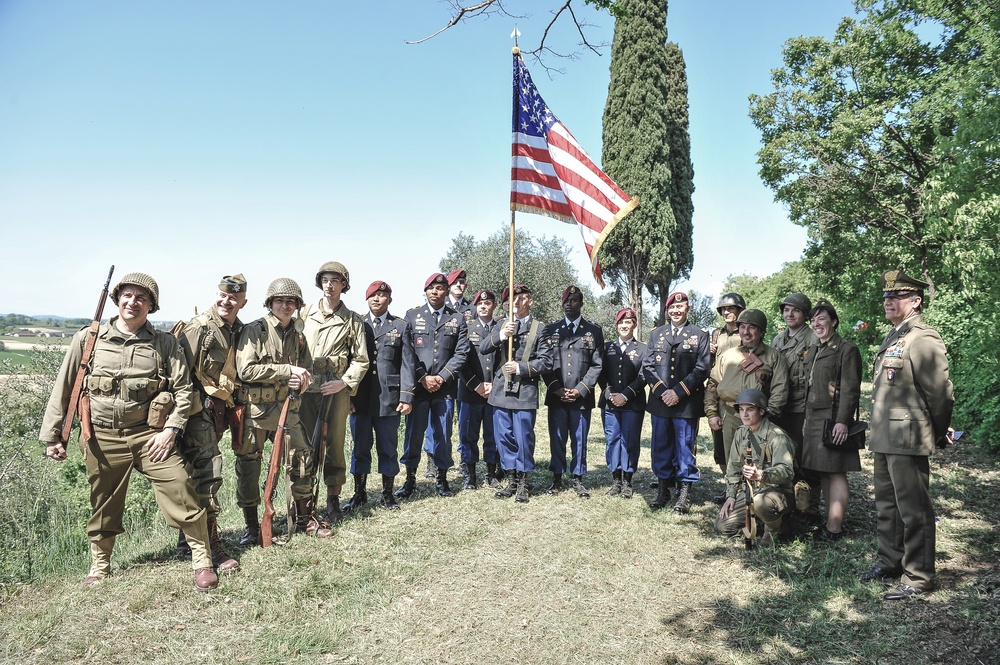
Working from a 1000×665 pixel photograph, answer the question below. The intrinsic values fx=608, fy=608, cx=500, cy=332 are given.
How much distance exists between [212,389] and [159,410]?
57cm

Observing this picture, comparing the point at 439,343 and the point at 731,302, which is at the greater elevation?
the point at 731,302

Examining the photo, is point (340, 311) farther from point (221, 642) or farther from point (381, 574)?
point (221, 642)

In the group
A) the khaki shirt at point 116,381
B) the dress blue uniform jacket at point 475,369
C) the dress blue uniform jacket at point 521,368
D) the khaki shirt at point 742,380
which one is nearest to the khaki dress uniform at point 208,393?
the khaki shirt at point 116,381

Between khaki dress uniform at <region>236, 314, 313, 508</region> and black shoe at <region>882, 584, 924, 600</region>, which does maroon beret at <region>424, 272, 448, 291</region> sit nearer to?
khaki dress uniform at <region>236, 314, 313, 508</region>

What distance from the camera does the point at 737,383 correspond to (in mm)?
5844

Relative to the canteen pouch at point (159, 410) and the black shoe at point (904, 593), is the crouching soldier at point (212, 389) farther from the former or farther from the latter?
the black shoe at point (904, 593)

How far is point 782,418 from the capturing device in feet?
18.6

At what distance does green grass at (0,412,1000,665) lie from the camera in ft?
11.9

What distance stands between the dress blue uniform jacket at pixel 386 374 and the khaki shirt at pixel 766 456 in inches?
126

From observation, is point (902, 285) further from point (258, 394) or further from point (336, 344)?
point (258, 394)

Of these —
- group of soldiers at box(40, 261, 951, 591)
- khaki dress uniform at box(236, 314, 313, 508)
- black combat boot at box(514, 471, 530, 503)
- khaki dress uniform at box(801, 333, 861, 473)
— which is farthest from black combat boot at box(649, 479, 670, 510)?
khaki dress uniform at box(236, 314, 313, 508)

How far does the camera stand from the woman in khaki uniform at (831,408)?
16.8 ft

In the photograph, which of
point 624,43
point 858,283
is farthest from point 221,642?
point 624,43

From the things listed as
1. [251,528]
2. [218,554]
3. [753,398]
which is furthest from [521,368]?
[218,554]
